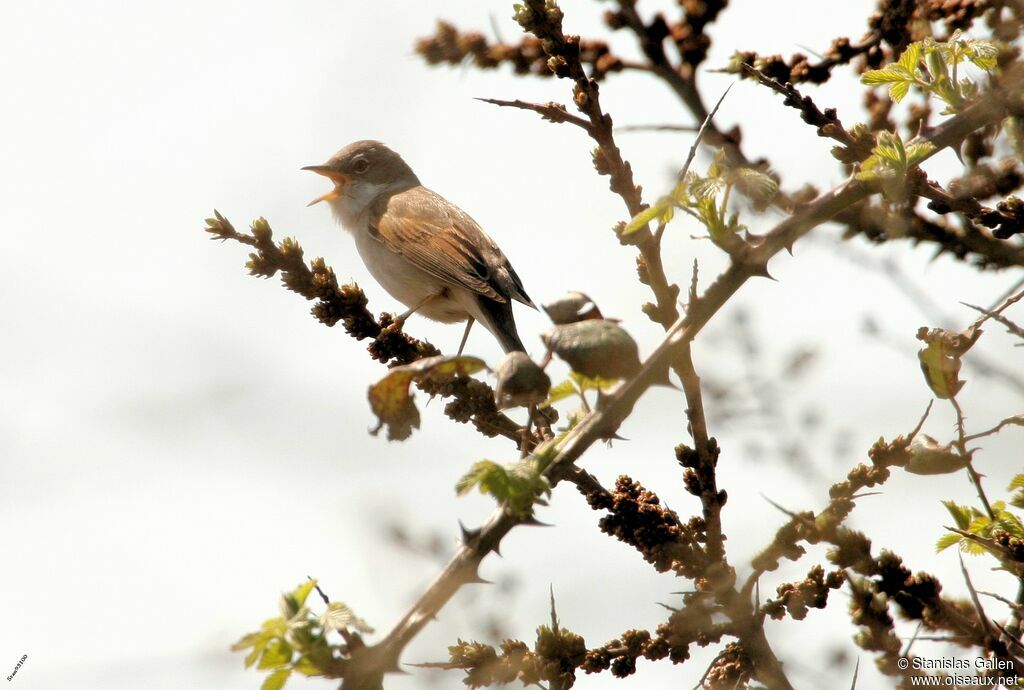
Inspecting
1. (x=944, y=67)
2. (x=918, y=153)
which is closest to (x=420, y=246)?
(x=944, y=67)

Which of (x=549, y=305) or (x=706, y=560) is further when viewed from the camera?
(x=706, y=560)

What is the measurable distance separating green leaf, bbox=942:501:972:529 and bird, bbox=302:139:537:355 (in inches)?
134

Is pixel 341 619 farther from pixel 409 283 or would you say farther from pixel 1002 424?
pixel 409 283

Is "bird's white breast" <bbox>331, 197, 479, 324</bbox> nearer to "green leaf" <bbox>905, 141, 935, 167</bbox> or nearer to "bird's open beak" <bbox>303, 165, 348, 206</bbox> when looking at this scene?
"bird's open beak" <bbox>303, 165, 348, 206</bbox>

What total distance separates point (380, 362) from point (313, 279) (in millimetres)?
464

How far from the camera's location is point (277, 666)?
1774 mm

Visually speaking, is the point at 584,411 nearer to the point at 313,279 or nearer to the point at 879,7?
the point at 313,279

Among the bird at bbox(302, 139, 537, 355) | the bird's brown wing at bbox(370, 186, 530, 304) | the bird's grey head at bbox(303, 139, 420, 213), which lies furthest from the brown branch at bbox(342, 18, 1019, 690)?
the bird's grey head at bbox(303, 139, 420, 213)

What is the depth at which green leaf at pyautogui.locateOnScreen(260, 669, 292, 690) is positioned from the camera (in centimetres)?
178

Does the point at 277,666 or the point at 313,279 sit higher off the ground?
the point at 313,279

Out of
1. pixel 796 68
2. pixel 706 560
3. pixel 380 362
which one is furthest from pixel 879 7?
pixel 706 560

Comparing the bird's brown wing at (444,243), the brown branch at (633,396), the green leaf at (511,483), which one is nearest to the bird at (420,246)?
the bird's brown wing at (444,243)

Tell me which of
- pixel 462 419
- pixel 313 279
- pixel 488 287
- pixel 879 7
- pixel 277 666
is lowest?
pixel 277 666

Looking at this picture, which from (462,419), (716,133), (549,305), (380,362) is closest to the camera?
(549,305)
